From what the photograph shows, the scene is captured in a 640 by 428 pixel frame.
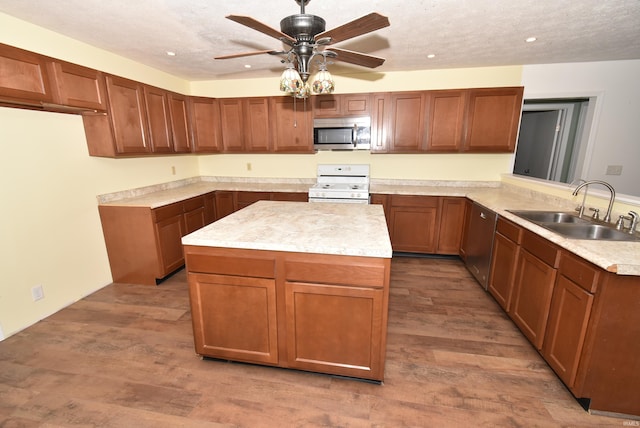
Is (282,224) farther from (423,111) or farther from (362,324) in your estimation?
(423,111)

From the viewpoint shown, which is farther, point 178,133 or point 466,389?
point 178,133

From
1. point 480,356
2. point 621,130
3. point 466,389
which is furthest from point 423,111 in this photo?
Answer: point 466,389

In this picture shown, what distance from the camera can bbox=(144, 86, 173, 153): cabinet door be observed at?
315cm

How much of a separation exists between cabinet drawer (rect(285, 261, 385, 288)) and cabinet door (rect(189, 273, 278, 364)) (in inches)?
6.6

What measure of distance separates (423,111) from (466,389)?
306 cm

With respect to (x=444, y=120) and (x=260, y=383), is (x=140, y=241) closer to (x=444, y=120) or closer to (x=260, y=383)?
(x=260, y=383)

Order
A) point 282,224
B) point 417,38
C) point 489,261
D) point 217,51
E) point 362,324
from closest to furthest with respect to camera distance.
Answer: point 362,324 → point 282,224 → point 417,38 → point 489,261 → point 217,51

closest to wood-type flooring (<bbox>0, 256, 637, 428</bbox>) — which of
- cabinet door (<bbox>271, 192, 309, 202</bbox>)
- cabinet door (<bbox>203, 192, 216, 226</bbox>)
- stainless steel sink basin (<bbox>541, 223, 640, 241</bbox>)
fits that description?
stainless steel sink basin (<bbox>541, 223, 640, 241</bbox>)

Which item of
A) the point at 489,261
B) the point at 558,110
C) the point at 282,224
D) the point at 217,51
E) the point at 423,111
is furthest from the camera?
the point at 558,110

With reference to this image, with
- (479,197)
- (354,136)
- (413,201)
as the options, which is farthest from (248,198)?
(479,197)

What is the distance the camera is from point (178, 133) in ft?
12.0

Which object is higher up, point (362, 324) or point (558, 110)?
point (558, 110)

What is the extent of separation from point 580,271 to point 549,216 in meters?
0.98

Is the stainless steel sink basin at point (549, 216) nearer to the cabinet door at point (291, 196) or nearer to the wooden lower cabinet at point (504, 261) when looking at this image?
the wooden lower cabinet at point (504, 261)
